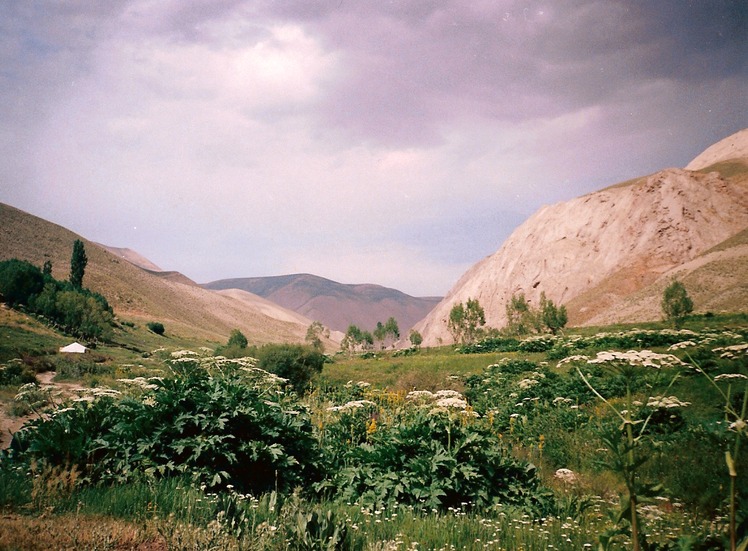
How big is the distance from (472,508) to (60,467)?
5360 mm

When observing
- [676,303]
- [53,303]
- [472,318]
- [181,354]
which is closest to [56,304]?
[53,303]

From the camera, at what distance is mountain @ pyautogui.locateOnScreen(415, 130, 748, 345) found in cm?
6100

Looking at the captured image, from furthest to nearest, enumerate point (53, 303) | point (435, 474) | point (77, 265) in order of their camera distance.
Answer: point (77, 265) < point (53, 303) < point (435, 474)

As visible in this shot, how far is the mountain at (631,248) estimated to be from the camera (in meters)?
61.0

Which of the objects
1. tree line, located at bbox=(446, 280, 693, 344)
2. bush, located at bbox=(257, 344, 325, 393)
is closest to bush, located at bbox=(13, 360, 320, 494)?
bush, located at bbox=(257, 344, 325, 393)

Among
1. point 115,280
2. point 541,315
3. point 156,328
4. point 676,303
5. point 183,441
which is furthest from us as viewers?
point 115,280

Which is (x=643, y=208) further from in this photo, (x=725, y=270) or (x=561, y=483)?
(x=561, y=483)

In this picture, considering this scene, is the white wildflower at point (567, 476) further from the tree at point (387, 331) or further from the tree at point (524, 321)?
the tree at point (387, 331)

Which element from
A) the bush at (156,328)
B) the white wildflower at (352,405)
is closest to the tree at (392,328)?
the bush at (156,328)

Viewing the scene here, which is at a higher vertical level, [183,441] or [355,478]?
[183,441]

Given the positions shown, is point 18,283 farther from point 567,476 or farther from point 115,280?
point 567,476

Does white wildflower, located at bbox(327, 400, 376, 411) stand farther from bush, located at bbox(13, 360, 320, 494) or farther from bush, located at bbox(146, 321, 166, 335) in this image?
bush, located at bbox(146, 321, 166, 335)

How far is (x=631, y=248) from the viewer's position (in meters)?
86.5

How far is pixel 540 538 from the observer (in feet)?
15.3
